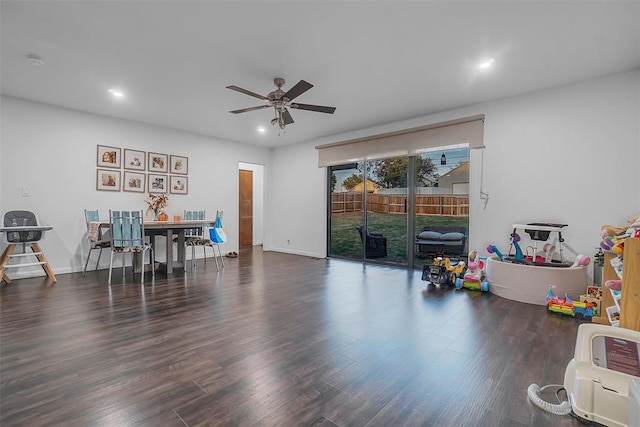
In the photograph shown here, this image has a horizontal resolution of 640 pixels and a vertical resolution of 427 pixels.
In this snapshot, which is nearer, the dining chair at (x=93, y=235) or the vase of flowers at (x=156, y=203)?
the dining chair at (x=93, y=235)

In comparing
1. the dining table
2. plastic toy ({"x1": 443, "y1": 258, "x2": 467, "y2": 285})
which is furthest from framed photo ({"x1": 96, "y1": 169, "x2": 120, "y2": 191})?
plastic toy ({"x1": 443, "y1": 258, "x2": 467, "y2": 285})

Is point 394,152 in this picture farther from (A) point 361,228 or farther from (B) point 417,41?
(B) point 417,41

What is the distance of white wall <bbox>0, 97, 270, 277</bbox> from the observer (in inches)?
161

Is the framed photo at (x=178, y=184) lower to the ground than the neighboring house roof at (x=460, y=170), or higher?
lower

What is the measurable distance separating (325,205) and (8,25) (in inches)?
190

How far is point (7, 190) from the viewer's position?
159 inches

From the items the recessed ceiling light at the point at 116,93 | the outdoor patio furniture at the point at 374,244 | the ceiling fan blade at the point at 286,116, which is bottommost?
the outdoor patio furniture at the point at 374,244

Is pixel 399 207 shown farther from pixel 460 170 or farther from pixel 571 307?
pixel 571 307

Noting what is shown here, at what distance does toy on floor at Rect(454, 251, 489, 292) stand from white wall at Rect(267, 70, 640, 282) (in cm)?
49

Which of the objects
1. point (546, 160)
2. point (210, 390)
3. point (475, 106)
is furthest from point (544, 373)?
point (475, 106)

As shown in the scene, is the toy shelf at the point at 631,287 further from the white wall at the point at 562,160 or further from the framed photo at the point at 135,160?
the framed photo at the point at 135,160

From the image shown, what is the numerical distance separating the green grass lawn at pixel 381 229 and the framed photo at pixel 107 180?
3944 mm

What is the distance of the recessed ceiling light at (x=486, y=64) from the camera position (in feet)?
9.78

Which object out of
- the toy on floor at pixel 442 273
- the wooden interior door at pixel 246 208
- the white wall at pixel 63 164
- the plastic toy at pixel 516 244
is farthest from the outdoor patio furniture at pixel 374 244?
the wooden interior door at pixel 246 208
